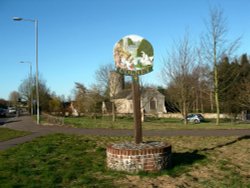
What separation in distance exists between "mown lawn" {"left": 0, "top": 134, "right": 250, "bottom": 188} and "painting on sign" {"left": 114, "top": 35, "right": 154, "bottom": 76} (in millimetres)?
2781

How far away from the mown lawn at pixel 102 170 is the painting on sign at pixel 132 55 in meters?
2.78

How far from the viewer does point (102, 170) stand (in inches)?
297

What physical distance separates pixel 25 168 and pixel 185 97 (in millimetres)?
26234

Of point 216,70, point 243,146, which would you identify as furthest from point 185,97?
point 243,146

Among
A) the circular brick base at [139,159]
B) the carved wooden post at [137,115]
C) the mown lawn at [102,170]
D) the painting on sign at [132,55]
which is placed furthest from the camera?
the painting on sign at [132,55]

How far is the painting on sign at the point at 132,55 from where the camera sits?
8961 mm

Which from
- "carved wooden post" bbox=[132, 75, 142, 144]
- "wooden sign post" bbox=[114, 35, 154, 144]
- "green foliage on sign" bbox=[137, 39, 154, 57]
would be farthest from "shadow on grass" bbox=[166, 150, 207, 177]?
"green foliage on sign" bbox=[137, 39, 154, 57]

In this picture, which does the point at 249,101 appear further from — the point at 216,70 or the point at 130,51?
the point at 130,51

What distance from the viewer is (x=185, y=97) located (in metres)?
32.3

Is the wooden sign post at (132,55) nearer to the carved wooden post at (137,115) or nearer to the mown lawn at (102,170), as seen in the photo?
the carved wooden post at (137,115)

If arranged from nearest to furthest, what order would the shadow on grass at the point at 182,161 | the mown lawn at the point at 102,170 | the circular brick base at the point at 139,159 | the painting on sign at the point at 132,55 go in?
the mown lawn at the point at 102,170 < the circular brick base at the point at 139,159 < the shadow on grass at the point at 182,161 < the painting on sign at the point at 132,55

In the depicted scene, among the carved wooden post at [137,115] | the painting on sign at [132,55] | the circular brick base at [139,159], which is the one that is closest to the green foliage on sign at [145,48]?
the painting on sign at [132,55]

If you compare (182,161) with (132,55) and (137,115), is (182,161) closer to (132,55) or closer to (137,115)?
(137,115)

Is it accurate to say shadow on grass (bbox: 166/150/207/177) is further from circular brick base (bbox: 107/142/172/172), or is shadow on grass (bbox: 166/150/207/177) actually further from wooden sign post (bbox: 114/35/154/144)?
wooden sign post (bbox: 114/35/154/144)
